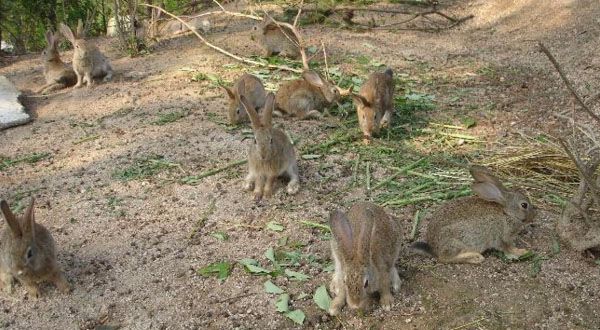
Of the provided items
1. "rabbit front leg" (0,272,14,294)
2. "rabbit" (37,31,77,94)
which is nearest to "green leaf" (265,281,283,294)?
"rabbit front leg" (0,272,14,294)

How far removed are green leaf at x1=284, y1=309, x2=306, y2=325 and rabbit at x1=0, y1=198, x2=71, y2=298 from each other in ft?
6.02

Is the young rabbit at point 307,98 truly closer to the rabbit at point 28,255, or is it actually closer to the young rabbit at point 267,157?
the young rabbit at point 267,157

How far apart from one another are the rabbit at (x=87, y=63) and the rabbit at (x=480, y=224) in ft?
22.8

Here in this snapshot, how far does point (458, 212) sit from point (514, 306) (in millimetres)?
877

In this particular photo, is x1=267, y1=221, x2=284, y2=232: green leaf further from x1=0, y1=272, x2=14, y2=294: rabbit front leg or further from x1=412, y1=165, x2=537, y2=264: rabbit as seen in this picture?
x1=0, y1=272, x2=14, y2=294: rabbit front leg

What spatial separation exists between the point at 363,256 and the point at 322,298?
0.65 m

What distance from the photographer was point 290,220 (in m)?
5.60

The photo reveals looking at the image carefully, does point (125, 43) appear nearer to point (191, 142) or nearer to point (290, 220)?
point (191, 142)

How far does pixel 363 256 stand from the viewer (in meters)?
3.94

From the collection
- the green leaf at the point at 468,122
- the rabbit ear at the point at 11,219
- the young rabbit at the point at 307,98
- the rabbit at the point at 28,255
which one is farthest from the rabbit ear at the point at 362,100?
the rabbit ear at the point at 11,219

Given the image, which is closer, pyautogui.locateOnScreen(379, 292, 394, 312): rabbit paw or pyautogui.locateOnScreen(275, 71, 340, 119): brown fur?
pyautogui.locateOnScreen(379, 292, 394, 312): rabbit paw

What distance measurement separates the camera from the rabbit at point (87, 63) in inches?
381

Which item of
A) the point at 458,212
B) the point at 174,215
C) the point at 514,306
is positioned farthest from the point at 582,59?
the point at 174,215

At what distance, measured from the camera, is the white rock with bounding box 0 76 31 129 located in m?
8.38
